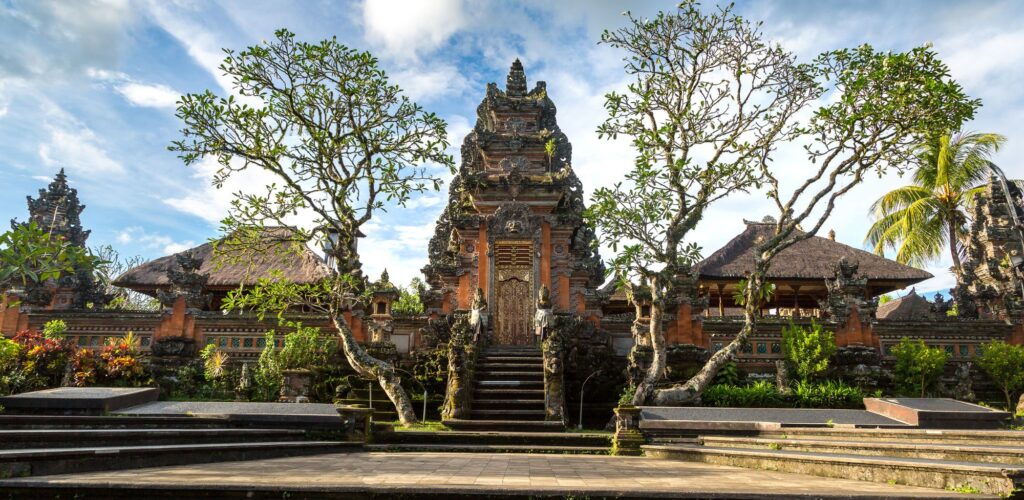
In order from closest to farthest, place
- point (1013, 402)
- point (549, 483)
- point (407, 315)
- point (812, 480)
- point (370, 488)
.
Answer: point (370, 488) < point (549, 483) < point (812, 480) < point (1013, 402) < point (407, 315)

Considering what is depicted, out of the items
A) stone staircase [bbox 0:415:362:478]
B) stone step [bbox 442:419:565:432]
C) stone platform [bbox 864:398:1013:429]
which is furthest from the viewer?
stone step [bbox 442:419:565:432]

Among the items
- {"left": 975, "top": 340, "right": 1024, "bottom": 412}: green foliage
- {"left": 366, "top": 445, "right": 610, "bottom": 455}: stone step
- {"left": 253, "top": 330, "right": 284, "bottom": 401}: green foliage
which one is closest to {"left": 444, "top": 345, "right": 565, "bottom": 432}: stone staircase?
{"left": 366, "top": 445, "right": 610, "bottom": 455}: stone step

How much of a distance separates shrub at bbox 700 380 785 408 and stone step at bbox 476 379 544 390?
353 cm

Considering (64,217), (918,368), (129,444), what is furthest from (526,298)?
(64,217)

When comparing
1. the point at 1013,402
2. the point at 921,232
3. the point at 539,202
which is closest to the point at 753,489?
the point at 539,202

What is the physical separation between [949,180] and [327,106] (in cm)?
2406

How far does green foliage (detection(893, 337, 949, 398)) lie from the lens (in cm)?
1332

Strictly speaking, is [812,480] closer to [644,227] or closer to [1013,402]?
[644,227]

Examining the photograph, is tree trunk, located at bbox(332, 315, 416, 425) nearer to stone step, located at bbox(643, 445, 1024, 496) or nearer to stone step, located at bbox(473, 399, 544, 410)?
stone step, located at bbox(473, 399, 544, 410)

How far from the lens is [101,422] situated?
7.10 meters

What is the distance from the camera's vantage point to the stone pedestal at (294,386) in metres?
11.6

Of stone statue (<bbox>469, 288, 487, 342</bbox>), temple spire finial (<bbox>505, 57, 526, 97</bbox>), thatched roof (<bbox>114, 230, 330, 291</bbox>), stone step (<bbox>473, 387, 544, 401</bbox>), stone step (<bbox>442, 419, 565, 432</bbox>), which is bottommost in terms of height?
stone step (<bbox>442, 419, 565, 432</bbox>)

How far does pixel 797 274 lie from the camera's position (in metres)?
21.4

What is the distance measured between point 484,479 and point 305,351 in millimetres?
9880
